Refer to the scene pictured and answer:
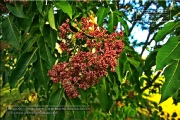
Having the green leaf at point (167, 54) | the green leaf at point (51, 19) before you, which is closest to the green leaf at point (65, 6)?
the green leaf at point (51, 19)

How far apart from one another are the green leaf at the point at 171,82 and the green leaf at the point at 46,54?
1.70 ft

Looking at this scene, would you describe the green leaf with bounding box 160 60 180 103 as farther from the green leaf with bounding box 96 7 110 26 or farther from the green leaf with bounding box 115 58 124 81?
the green leaf with bounding box 96 7 110 26

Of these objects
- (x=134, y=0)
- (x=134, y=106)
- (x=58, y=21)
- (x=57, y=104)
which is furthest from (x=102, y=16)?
(x=134, y=0)

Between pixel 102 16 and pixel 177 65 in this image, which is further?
pixel 102 16

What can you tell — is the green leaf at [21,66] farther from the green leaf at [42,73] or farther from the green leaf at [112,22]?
the green leaf at [112,22]

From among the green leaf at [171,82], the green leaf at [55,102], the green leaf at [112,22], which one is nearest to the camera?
the green leaf at [171,82]

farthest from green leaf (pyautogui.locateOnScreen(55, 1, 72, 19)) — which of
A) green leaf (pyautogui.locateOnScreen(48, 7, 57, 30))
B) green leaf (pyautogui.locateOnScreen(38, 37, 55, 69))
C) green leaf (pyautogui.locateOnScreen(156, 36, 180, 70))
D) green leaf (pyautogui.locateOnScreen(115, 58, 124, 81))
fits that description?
green leaf (pyautogui.locateOnScreen(156, 36, 180, 70))

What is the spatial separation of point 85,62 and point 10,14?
42 cm

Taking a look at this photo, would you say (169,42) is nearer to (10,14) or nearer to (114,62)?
(114,62)

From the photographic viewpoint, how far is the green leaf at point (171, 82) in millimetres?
775

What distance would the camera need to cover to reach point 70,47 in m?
1.15

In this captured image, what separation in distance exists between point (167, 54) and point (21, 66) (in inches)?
23.6

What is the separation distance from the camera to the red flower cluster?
1.02 meters

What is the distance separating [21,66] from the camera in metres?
1.14
